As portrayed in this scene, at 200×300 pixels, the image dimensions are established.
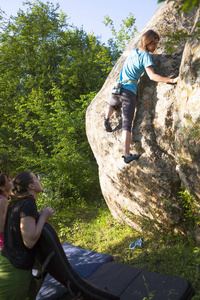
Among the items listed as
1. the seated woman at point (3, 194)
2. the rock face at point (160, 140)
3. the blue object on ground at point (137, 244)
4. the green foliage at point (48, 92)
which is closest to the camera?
the seated woman at point (3, 194)

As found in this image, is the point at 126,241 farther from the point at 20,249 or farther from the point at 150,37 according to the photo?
the point at 150,37

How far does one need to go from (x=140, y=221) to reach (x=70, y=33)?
1157 centimetres

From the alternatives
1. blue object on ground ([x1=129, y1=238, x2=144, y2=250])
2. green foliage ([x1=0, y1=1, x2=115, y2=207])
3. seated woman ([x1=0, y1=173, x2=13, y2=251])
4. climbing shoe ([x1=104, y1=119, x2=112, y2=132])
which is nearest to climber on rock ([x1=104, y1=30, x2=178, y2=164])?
climbing shoe ([x1=104, y1=119, x2=112, y2=132])

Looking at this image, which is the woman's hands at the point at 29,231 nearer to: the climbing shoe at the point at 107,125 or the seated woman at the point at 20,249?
the seated woman at the point at 20,249

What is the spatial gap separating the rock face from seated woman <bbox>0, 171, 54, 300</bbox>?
2.12m

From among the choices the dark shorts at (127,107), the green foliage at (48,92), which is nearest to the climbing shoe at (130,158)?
the dark shorts at (127,107)

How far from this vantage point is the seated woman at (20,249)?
7.43 feet

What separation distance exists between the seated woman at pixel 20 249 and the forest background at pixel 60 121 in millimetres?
2016

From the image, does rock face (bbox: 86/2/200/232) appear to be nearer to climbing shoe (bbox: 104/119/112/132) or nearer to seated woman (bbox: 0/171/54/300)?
climbing shoe (bbox: 104/119/112/132)

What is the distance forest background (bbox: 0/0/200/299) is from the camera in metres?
5.18

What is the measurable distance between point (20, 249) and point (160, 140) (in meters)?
2.63

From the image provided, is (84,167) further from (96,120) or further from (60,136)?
(96,120)

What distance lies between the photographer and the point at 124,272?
3443 mm

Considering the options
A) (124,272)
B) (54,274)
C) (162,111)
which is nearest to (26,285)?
(54,274)
